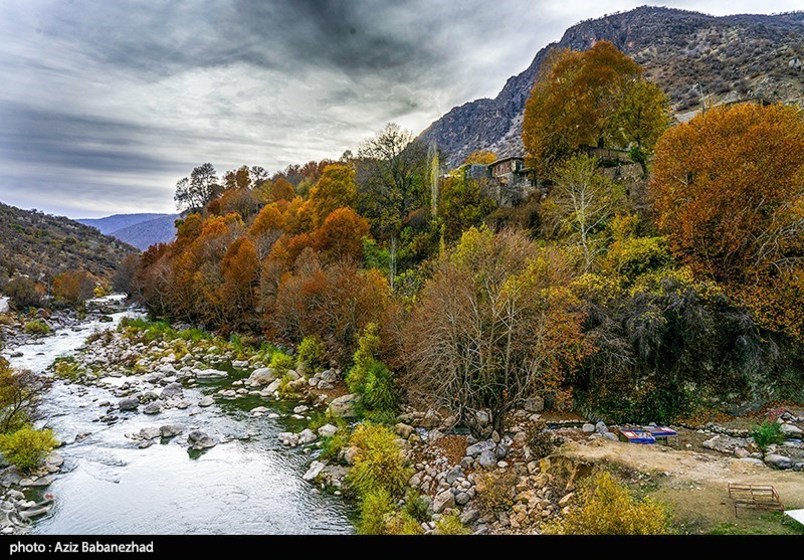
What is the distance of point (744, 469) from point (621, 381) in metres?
5.53

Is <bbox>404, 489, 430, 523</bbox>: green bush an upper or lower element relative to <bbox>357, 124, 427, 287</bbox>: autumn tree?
lower

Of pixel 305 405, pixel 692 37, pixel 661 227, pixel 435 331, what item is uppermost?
pixel 692 37

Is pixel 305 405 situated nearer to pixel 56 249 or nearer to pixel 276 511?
pixel 276 511

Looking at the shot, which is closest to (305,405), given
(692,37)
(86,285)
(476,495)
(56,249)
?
(476,495)

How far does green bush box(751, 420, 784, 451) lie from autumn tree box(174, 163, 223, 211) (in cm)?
7777

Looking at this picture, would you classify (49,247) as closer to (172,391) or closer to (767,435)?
(172,391)

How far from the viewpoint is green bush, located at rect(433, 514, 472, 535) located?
1068 cm

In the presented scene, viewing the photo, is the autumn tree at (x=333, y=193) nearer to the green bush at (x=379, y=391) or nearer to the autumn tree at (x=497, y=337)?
the green bush at (x=379, y=391)

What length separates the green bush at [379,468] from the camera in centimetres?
1375

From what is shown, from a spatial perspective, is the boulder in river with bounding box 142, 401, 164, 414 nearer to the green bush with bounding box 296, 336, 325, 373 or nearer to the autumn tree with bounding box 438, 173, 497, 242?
the green bush with bounding box 296, 336, 325, 373

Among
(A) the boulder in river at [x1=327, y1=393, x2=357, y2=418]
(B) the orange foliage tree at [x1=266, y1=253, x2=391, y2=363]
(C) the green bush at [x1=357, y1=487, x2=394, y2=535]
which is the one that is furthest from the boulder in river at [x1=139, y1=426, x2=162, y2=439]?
(C) the green bush at [x1=357, y1=487, x2=394, y2=535]

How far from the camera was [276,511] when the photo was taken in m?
12.9

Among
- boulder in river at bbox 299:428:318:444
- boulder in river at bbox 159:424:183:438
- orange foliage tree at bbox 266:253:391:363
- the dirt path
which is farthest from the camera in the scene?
orange foliage tree at bbox 266:253:391:363
